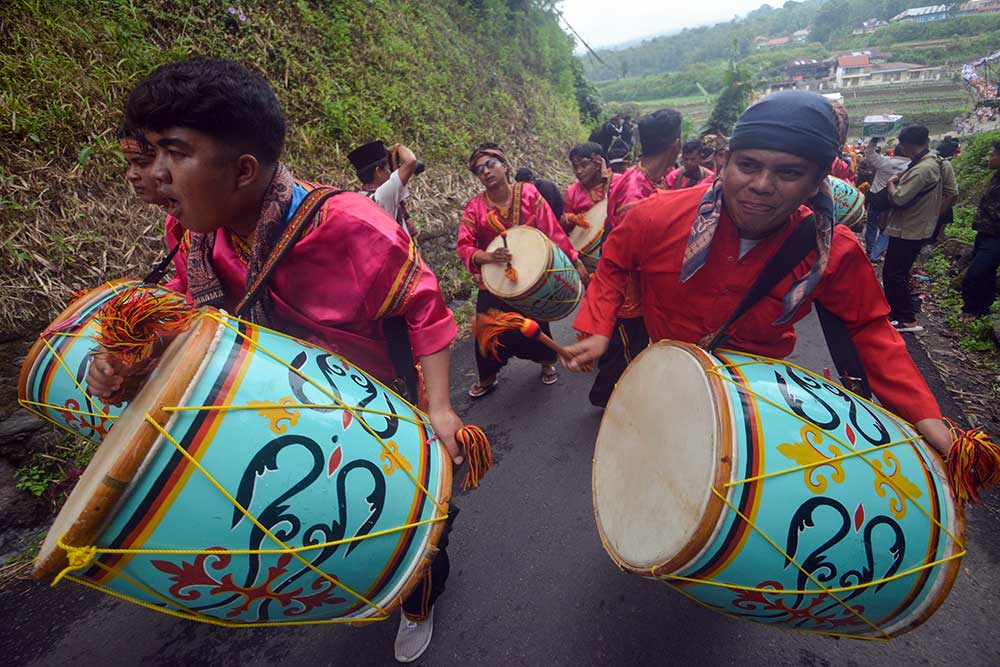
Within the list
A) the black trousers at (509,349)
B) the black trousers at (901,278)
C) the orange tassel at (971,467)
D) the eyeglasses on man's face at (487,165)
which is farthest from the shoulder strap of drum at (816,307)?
the black trousers at (901,278)

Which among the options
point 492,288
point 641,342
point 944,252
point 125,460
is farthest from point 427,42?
point 125,460

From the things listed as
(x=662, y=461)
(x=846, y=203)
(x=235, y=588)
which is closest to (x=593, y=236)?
(x=846, y=203)

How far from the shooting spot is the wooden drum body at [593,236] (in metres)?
4.10

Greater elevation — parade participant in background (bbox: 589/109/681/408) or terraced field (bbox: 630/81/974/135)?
parade participant in background (bbox: 589/109/681/408)

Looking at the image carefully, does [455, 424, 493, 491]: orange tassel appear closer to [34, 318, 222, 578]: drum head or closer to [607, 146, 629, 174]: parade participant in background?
[34, 318, 222, 578]: drum head

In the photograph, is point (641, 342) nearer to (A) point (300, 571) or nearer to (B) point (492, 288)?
(B) point (492, 288)

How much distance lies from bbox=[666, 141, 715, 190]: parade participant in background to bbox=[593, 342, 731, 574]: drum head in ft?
13.7

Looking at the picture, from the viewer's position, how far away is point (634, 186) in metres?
3.20

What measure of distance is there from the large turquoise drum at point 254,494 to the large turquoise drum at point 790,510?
612 millimetres

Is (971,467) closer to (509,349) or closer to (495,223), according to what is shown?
(509,349)

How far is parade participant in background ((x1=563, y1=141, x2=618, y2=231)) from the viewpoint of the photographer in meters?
4.21

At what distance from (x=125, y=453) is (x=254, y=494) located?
23 cm

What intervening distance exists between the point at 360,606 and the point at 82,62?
418 centimetres

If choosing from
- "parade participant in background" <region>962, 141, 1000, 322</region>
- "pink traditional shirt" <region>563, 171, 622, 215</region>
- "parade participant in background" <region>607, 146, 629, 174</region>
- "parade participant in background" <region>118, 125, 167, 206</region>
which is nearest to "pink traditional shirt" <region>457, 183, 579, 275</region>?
"pink traditional shirt" <region>563, 171, 622, 215</region>
